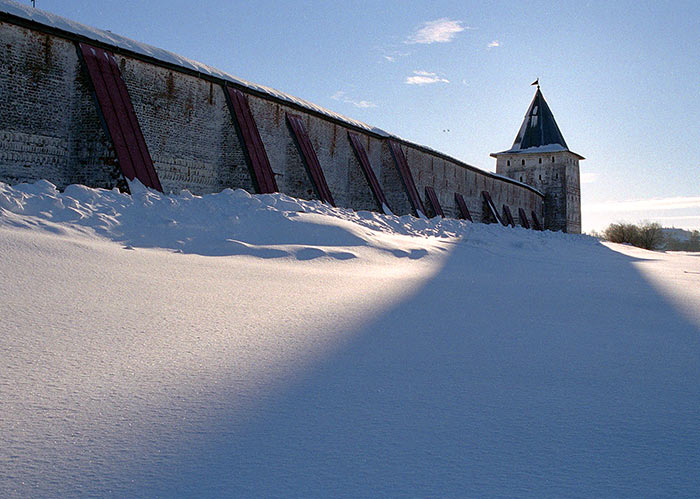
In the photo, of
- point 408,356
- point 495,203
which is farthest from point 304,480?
point 495,203

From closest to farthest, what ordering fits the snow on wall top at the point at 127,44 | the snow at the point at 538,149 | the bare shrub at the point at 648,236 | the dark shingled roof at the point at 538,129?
the snow on wall top at the point at 127,44, the snow at the point at 538,149, the dark shingled roof at the point at 538,129, the bare shrub at the point at 648,236

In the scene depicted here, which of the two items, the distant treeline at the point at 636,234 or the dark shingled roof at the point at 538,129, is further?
the distant treeline at the point at 636,234

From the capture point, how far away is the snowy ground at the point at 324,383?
1241 millimetres

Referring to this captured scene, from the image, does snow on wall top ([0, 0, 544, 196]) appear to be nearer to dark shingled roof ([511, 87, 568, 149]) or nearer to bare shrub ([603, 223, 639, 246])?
dark shingled roof ([511, 87, 568, 149])

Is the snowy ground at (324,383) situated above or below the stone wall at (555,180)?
below

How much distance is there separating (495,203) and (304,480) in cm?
2682

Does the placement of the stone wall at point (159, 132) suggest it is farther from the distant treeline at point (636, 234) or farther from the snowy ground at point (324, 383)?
the distant treeline at point (636, 234)

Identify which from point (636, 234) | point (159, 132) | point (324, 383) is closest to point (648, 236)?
point (636, 234)

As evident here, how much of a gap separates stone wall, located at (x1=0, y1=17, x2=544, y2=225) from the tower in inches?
762

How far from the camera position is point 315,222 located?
655cm

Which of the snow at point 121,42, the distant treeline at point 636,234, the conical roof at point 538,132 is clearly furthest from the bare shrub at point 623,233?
the snow at point 121,42

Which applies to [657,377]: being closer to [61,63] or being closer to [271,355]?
[271,355]

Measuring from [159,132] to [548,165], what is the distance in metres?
28.6

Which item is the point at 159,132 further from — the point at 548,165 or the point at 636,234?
the point at 636,234
